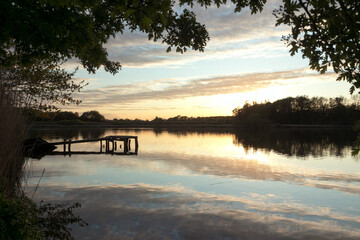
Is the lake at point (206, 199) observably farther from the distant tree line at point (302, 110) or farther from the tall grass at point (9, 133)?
the distant tree line at point (302, 110)

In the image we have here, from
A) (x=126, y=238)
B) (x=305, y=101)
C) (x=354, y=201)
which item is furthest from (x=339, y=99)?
(x=126, y=238)

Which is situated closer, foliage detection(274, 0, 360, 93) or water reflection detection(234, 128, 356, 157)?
foliage detection(274, 0, 360, 93)

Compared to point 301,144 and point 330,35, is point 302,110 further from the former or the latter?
point 330,35

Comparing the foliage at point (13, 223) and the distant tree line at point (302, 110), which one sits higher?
the distant tree line at point (302, 110)

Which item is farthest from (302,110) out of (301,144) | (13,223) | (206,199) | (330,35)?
(13,223)

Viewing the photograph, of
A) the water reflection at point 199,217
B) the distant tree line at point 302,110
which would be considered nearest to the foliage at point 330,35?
the water reflection at point 199,217

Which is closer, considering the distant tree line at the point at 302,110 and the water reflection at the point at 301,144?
the water reflection at the point at 301,144

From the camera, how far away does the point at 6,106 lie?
23.1 ft

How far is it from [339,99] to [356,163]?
114728mm

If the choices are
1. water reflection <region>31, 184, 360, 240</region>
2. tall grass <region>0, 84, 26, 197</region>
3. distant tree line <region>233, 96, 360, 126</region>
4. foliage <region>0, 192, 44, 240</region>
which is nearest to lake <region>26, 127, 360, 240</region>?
water reflection <region>31, 184, 360, 240</region>

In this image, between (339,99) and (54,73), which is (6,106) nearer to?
(54,73)

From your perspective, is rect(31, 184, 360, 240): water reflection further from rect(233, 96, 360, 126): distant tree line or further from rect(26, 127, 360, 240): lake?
rect(233, 96, 360, 126): distant tree line

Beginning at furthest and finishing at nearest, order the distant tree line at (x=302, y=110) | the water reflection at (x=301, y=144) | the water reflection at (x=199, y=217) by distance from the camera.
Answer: the distant tree line at (x=302, y=110)
the water reflection at (x=301, y=144)
the water reflection at (x=199, y=217)

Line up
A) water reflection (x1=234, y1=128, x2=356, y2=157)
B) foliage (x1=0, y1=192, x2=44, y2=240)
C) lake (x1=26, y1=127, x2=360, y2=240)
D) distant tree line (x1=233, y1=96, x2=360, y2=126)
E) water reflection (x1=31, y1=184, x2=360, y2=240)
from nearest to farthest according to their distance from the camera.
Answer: foliage (x1=0, y1=192, x2=44, y2=240)
water reflection (x1=31, y1=184, x2=360, y2=240)
lake (x1=26, y1=127, x2=360, y2=240)
water reflection (x1=234, y1=128, x2=356, y2=157)
distant tree line (x1=233, y1=96, x2=360, y2=126)
